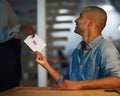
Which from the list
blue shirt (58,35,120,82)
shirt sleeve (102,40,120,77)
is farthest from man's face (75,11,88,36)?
shirt sleeve (102,40,120,77)

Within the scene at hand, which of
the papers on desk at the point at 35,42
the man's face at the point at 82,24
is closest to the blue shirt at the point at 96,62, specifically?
the man's face at the point at 82,24

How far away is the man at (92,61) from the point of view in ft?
5.85

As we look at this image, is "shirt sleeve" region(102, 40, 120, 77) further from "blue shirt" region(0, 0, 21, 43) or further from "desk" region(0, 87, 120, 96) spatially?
"blue shirt" region(0, 0, 21, 43)

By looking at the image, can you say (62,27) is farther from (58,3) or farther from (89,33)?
(89,33)

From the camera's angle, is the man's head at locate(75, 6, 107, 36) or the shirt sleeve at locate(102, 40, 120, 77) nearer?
the shirt sleeve at locate(102, 40, 120, 77)

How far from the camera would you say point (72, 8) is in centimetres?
520

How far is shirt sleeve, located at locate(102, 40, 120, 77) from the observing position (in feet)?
5.90

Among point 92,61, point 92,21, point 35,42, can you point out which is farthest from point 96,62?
point 35,42

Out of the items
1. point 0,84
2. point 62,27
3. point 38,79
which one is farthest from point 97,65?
point 62,27

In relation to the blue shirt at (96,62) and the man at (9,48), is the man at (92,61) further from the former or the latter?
the man at (9,48)

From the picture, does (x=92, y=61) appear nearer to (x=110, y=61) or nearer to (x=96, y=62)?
Answer: (x=96, y=62)

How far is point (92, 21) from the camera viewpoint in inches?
80.2

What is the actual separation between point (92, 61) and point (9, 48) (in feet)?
1.62

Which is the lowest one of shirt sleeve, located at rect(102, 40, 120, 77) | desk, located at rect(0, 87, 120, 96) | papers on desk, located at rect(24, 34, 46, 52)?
desk, located at rect(0, 87, 120, 96)
